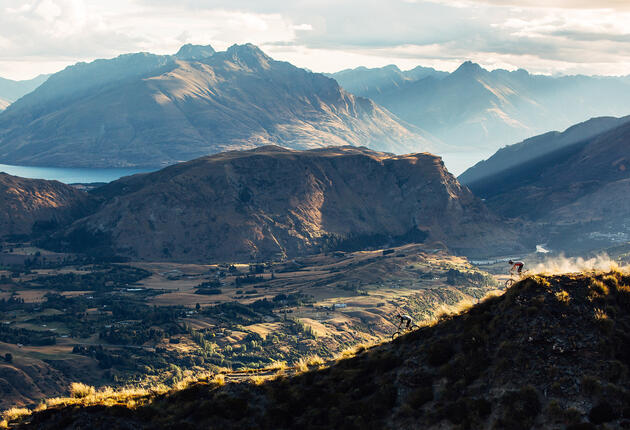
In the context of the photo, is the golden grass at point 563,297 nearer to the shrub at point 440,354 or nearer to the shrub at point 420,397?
the shrub at point 440,354

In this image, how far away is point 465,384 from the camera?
3209cm

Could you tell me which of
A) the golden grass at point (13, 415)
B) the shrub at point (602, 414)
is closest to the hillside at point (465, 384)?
the shrub at point (602, 414)

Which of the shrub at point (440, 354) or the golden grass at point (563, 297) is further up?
the golden grass at point (563, 297)

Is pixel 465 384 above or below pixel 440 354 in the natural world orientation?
below

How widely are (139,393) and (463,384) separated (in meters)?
21.8

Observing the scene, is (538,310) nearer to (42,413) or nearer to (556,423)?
(556,423)

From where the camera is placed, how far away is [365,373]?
3809 cm

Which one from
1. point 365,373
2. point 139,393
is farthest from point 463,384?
point 139,393

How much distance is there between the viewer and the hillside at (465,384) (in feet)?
95.6

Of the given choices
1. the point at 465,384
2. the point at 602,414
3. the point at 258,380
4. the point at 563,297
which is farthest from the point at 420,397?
the point at 258,380

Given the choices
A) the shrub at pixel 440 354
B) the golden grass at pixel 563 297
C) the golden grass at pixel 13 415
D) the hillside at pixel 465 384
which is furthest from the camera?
the golden grass at pixel 13 415

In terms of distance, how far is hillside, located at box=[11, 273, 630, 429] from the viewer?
29.1 metres

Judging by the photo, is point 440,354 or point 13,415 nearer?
point 440,354

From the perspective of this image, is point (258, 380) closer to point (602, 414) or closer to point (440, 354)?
point (440, 354)
